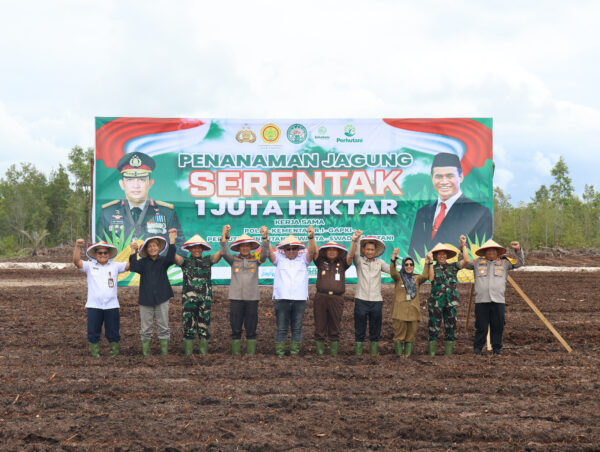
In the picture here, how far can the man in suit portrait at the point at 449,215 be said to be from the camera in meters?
14.6

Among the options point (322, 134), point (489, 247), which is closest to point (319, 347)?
point (489, 247)

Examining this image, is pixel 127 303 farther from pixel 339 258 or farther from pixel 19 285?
pixel 339 258

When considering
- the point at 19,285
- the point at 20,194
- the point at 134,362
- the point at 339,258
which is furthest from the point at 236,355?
the point at 20,194

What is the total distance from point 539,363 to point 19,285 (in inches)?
628

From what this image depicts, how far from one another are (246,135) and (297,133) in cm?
115

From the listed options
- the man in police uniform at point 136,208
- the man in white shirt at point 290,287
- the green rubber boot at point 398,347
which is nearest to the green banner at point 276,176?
the man in police uniform at point 136,208

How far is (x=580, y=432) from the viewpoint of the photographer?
511 cm

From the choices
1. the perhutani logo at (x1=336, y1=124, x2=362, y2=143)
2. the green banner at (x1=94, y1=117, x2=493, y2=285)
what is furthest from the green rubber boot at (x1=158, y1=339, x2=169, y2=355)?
the perhutani logo at (x1=336, y1=124, x2=362, y2=143)

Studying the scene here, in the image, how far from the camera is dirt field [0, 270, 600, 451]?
16.4 feet

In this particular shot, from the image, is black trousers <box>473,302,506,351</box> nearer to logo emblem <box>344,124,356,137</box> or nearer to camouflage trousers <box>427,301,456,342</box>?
camouflage trousers <box>427,301,456,342</box>

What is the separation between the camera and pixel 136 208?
46.6 ft

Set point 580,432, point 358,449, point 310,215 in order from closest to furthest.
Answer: point 358,449 → point 580,432 → point 310,215

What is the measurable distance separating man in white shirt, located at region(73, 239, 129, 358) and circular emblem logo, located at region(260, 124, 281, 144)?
651cm

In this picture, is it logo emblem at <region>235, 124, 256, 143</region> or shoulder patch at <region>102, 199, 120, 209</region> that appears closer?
shoulder patch at <region>102, 199, 120, 209</region>
